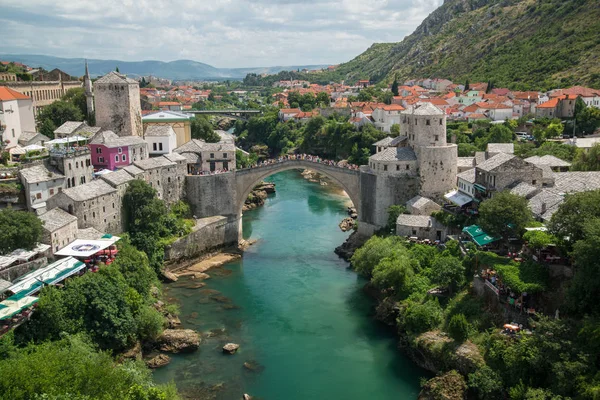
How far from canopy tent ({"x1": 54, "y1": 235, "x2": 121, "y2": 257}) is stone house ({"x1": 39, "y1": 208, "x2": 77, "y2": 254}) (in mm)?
406

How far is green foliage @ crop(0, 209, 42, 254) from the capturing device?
26.5 meters

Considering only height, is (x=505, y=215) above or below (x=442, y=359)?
above

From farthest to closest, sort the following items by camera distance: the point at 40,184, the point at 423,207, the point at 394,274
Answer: the point at 423,207
the point at 40,184
the point at 394,274

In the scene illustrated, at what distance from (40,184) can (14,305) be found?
33.3 feet

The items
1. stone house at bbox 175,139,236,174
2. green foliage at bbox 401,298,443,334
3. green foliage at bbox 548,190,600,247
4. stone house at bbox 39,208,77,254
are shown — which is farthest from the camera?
stone house at bbox 175,139,236,174

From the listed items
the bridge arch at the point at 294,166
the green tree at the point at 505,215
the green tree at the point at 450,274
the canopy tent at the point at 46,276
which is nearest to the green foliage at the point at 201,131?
the bridge arch at the point at 294,166

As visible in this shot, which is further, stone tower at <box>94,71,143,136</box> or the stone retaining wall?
stone tower at <box>94,71,143,136</box>

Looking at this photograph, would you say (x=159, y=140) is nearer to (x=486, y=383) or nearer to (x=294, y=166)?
(x=294, y=166)

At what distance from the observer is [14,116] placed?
40.0 metres

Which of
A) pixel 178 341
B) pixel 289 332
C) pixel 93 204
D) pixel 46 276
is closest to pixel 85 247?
pixel 46 276

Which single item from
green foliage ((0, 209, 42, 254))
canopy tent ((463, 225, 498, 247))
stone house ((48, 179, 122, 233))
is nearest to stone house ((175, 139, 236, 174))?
stone house ((48, 179, 122, 233))

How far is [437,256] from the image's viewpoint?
3112 cm

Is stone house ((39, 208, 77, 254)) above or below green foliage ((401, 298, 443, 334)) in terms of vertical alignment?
above

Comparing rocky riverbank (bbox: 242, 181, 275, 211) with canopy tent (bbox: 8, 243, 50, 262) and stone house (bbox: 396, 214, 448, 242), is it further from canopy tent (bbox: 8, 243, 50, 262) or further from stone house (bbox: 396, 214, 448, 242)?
canopy tent (bbox: 8, 243, 50, 262)
